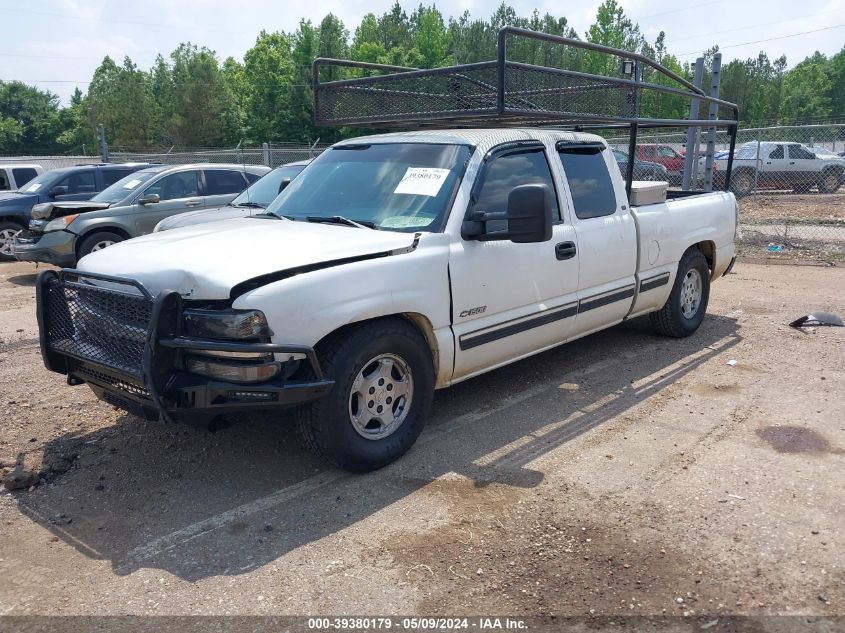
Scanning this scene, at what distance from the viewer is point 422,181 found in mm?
4609

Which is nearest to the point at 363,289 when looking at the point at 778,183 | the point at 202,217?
the point at 202,217

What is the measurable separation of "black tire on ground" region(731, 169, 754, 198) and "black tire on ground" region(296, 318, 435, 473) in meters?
17.2

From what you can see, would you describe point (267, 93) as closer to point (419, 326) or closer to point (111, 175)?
point (111, 175)

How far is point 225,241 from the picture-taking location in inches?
161

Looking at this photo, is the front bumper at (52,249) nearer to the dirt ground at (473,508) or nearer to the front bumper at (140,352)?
the dirt ground at (473,508)

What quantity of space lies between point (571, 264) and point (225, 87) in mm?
54281

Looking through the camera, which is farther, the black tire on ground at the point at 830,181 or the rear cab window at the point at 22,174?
the black tire on ground at the point at 830,181

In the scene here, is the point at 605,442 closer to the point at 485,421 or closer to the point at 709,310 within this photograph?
the point at 485,421

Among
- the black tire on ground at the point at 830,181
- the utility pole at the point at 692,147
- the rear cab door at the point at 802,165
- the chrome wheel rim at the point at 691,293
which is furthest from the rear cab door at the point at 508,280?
the black tire on ground at the point at 830,181

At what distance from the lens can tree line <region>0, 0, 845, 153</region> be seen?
5212 centimetres

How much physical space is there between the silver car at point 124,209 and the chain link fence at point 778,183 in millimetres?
7723

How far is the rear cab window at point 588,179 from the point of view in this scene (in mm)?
5430

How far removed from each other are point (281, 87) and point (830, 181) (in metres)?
44.9

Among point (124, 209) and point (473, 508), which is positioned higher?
point (124, 209)
